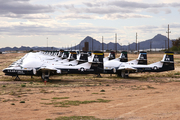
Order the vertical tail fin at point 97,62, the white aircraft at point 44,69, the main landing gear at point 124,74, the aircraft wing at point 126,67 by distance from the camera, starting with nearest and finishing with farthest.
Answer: the white aircraft at point 44,69 < the vertical tail fin at point 97,62 < the aircraft wing at point 126,67 < the main landing gear at point 124,74

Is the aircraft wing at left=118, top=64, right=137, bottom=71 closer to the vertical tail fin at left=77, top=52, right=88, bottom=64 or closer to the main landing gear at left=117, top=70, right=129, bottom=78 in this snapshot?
the main landing gear at left=117, top=70, right=129, bottom=78

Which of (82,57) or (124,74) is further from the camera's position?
(82,57)

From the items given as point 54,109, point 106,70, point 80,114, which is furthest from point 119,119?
point 106,70

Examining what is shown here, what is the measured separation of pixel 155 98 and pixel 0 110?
12067mm

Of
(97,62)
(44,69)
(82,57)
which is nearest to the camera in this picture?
(44,69)

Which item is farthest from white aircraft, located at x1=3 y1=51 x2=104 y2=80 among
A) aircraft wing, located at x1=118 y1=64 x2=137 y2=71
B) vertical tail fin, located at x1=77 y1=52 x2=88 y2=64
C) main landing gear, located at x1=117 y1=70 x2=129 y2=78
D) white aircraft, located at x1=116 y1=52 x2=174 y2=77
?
vertical tail fin, located at x1=77 y1=52 x2=88 y2=64

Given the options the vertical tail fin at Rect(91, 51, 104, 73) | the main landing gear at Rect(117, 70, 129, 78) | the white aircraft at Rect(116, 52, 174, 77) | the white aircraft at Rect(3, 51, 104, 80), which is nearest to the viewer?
the white aircraft at Rect(3, 51, 104, 80)

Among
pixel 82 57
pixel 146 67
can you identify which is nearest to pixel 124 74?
pixel 146 67

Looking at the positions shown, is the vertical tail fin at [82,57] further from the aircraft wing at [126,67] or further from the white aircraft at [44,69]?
the aircraft wing at [126,67]

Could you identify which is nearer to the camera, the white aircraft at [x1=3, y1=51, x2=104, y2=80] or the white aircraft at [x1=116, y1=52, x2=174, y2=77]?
the white aircraft at [x1=3, y1=51, x2=104, y2=80]

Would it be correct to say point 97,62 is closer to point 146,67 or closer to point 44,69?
point 44,69

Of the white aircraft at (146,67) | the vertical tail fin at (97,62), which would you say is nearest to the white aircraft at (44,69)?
the vertical tail fin at (97,62)

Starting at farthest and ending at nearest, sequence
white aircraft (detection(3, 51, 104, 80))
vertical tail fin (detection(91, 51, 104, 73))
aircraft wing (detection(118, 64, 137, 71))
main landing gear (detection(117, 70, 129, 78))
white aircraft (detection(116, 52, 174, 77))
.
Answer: main landing gear (detection(117, 70, 129, 78)), white aircraft (detection(116, 52, 174, 77)), aircraft wing (detection(118, 64, 137, 71)), vertical tail fin (detection(91, 51, 104, 73)), white aircraft (detection(3, 51, 104, 80))

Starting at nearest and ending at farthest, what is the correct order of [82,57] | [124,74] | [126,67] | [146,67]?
[126,67], [146,67], [124,74], [82,57]
